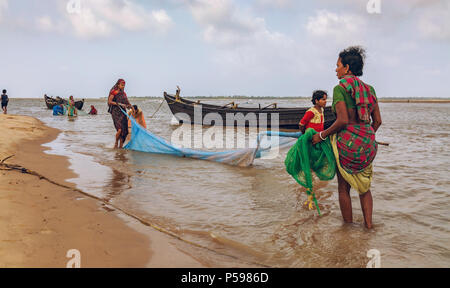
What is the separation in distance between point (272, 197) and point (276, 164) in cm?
243

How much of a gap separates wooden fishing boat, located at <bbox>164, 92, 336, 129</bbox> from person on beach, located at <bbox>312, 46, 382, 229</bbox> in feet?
27.8

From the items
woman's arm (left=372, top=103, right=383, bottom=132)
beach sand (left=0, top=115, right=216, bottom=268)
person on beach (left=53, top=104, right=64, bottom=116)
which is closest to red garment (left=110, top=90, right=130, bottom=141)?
beach sand (left=0, top=115, right=216, bottom=268)

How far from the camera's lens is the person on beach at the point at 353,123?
2783 millimetres

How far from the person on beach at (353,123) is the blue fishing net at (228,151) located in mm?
2357

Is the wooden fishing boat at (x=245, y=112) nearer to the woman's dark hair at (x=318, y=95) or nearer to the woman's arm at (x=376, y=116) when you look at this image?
the woman's dark hair at (x=318, y=95)

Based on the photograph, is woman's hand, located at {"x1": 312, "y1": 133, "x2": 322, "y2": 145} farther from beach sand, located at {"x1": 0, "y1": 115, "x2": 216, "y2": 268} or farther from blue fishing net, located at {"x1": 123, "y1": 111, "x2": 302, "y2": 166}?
blue fishing net, located at {"x1": 123, "y1": 111, "x2": 302, "y2": 166}

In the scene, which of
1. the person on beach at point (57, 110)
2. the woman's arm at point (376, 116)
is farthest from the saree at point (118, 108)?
the person on beach at point (57, 110)

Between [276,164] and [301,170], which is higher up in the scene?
[301,170]

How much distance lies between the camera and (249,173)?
588 centimetres

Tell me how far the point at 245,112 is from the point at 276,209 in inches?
504
